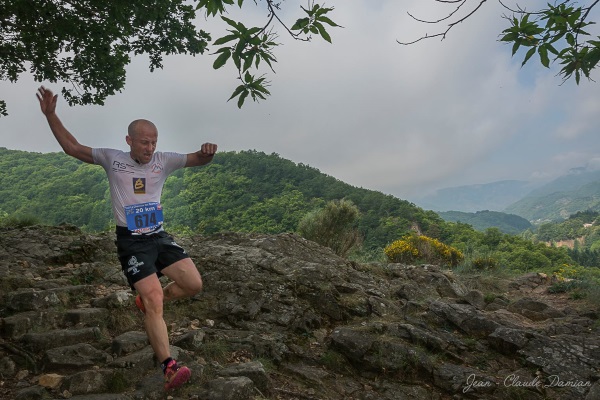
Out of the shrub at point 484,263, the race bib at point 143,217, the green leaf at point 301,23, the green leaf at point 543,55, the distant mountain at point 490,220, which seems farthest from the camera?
the distant mountain at point 490,220

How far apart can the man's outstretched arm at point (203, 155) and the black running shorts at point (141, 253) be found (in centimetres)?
72

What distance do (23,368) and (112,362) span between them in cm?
83

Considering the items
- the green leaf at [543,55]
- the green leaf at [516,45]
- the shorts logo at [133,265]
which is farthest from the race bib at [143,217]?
the green leaf at [543,55]

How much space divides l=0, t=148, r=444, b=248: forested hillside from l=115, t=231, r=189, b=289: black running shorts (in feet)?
65.5

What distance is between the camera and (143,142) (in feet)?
11.6

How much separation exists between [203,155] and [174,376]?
1.87m

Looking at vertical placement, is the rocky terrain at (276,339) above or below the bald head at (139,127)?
below

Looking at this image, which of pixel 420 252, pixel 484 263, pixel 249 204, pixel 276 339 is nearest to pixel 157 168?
pixel 276 339

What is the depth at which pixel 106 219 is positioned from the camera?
2741 cm

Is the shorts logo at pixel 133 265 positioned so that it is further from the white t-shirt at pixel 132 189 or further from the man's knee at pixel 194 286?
the man's knee at pixel 194 286

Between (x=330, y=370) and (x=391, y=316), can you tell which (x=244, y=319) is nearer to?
(x=330, y=370)

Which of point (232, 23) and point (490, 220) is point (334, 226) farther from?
point (490, 220)

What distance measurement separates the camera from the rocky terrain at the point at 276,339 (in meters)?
3.85

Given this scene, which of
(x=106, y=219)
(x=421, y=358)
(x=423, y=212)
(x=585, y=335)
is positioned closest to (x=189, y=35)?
(x=421, y=358)
